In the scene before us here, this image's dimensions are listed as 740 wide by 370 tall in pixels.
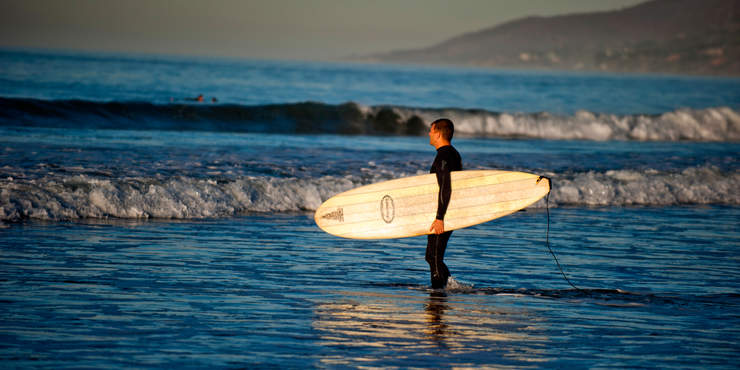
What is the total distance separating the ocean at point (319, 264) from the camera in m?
5.35

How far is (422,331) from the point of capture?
5.77 metres

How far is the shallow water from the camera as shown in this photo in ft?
17.1

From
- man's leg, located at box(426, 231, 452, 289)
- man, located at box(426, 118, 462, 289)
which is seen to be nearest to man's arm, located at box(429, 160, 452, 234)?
man, located at box(426, 118, 462, 289)

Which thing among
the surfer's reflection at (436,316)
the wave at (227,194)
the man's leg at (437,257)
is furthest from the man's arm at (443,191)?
the wave at (227,194)

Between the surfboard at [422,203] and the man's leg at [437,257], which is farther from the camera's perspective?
the surfboard at [422,203]

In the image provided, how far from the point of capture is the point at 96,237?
914cm

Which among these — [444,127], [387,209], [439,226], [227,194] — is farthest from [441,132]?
[227,194]

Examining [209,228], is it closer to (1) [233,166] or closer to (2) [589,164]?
(1) [233,166]

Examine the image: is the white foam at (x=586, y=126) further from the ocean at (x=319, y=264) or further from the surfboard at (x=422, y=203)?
the surfboard at (x=422, y=203)

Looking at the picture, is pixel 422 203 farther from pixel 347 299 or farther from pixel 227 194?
pixel 227 194

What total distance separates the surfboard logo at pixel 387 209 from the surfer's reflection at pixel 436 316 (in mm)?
964

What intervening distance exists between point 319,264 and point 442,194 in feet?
6.57

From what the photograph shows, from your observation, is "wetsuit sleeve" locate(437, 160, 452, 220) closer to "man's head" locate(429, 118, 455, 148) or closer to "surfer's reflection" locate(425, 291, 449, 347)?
"man's head" locate(429, 118, 455, 148)

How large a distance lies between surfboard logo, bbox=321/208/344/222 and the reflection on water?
3.88ft
